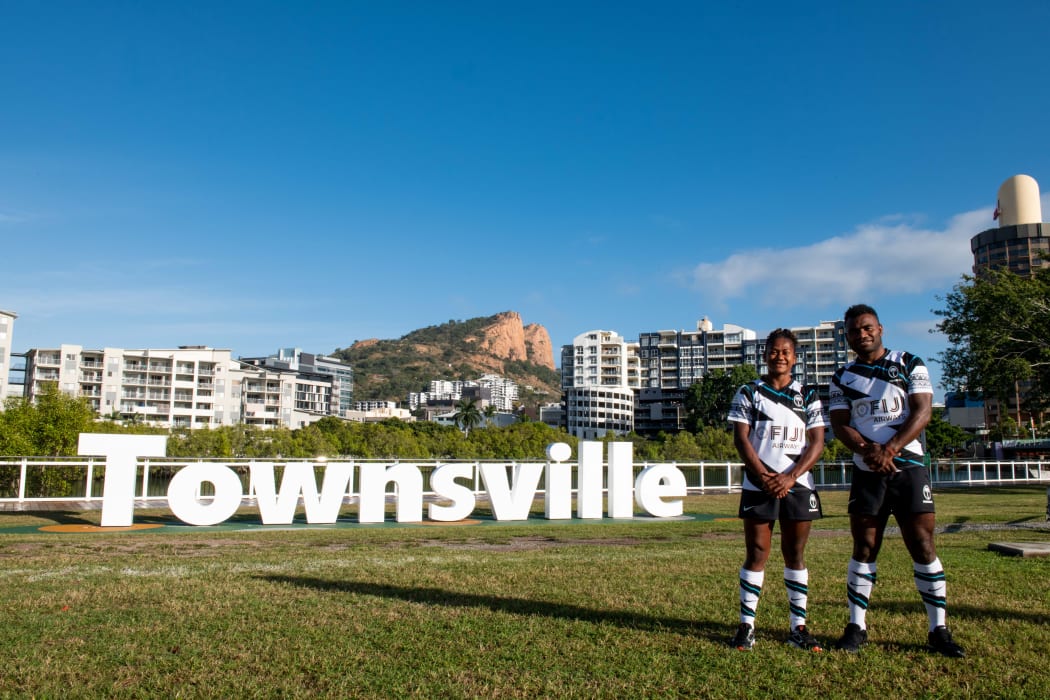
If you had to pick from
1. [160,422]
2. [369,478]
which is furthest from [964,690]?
[160,422]

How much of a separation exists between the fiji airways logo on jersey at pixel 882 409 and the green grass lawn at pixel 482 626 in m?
1.44

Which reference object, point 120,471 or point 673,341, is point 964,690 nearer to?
point 120,471

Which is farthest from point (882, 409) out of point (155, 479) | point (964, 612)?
point (155, 479)

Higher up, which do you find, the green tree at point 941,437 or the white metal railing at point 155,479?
the green tree at point 941,437

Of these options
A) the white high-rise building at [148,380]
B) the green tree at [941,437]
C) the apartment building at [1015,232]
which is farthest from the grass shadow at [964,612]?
the apartment building at [1015,232]

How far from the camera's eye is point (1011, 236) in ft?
474

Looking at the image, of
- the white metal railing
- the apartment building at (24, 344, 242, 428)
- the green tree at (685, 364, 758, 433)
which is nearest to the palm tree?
the green tree at (685, 364, 758, 433)

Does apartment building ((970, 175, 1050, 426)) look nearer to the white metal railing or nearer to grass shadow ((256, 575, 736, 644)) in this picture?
the white metal railing

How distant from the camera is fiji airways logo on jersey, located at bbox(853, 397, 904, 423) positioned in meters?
5.11

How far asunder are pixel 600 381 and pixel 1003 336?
115695 millimetres

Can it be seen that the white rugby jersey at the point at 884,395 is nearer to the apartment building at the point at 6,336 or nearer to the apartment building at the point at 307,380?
the apartment building at the point at 6,336

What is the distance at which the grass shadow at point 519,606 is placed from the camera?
5.49 metres

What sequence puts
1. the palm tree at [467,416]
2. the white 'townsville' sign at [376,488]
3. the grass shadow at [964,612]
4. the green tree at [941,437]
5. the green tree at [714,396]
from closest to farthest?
the grass shadow at [964,612] < the white 'townsville' sign at [376,488] < the green tree at [941,437] < the green tree at [714,396] < the palm tree at [467,416]

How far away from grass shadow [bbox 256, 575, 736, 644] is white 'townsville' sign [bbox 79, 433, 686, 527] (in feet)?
26.5
